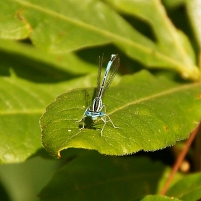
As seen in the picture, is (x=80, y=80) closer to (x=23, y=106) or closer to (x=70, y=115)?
(x=23, y=106)

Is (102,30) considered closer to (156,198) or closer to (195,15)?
(195,15)

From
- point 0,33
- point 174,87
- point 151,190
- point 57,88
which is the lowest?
point 151,190

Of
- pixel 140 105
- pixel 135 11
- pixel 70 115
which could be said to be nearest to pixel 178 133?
pixel 140 105

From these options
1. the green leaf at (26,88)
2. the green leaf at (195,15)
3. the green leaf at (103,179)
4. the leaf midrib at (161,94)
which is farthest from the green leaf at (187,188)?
the green leaf at (195,15)

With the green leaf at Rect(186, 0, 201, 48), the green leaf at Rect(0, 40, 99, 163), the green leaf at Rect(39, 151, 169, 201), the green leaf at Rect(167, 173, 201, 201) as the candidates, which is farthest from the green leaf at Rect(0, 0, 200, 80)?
the green leaf at Rect(167, 173, 201, 201)

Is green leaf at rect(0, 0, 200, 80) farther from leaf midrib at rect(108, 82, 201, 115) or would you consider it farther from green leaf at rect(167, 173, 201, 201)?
green leaf at rect(167, 173, 201, 201)

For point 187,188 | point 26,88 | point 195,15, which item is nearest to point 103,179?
point 187,188

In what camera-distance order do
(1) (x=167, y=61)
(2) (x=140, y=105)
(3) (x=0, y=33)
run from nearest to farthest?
(2) (x=140, y=105), (3) (x=0, y=33), (1) (x=167, y=61)
